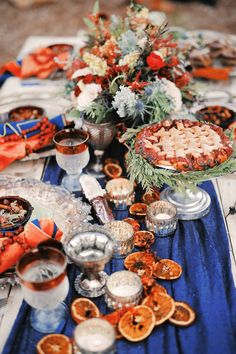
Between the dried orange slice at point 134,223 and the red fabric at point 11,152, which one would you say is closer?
the dried orange slice at point 134,223

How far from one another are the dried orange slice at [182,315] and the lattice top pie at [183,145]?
1.54ft

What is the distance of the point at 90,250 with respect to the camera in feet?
5.10

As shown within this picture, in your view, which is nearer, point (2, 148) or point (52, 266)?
point (52, 266)

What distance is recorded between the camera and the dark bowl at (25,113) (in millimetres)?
2357

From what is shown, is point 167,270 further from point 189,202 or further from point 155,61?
point 155,61

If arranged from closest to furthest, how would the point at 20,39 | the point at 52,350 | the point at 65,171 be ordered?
the point at 52,350
the point at 65,171
the point at 20,39

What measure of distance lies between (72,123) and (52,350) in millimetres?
1122

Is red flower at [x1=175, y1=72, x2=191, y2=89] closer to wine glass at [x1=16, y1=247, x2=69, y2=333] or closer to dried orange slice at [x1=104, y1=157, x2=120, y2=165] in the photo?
dried orange slice at [x1=104, y1=157, x2=120, y2=165]

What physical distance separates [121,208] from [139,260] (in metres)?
0.32

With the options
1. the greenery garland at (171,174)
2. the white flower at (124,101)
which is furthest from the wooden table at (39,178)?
the white flower at (124,101)

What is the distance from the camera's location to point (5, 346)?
1381mm

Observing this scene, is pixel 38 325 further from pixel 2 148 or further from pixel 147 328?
pixel 2 148

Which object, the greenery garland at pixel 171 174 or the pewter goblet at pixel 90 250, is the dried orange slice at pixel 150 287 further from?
the greenery garland at pixel 171 174

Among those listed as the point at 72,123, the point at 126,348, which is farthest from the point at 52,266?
the point at 72,123
